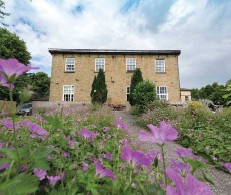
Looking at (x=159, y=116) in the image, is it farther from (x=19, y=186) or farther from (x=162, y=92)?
(x=162, y=92)

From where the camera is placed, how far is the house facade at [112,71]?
20.6m

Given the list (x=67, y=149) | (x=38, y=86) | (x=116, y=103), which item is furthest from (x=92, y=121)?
(x=38, y=86)

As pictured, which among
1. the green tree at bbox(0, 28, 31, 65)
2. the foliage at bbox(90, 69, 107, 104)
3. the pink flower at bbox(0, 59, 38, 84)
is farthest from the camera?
the green tree at bbox(0, 28, 31, 65)

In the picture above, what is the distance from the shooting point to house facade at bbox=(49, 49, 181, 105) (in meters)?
20.6

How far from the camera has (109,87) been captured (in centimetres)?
2061

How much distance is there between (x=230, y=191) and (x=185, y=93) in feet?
140

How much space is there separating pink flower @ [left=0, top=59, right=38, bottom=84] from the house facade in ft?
63.7

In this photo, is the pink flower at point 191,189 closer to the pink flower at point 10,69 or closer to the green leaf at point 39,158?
the green leaf at point 39,158

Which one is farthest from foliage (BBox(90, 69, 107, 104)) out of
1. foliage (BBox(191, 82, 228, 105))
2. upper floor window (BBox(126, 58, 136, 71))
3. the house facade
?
foliage (BBox(191, 82, 228, 105))

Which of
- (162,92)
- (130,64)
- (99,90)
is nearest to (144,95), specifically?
(99,90)

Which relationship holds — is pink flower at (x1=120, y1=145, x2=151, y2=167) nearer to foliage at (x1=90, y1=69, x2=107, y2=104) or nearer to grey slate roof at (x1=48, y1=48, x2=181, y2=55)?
foliage at (x1=90, y1=69, x2=107, y2=104)

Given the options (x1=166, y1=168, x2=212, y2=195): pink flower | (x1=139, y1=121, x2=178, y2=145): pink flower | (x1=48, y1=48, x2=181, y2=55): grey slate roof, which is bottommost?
(x1=166, y1=168, x2=212, y2=195): pink flower

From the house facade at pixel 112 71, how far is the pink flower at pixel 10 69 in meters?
19.4

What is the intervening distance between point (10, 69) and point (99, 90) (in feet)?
60.4
